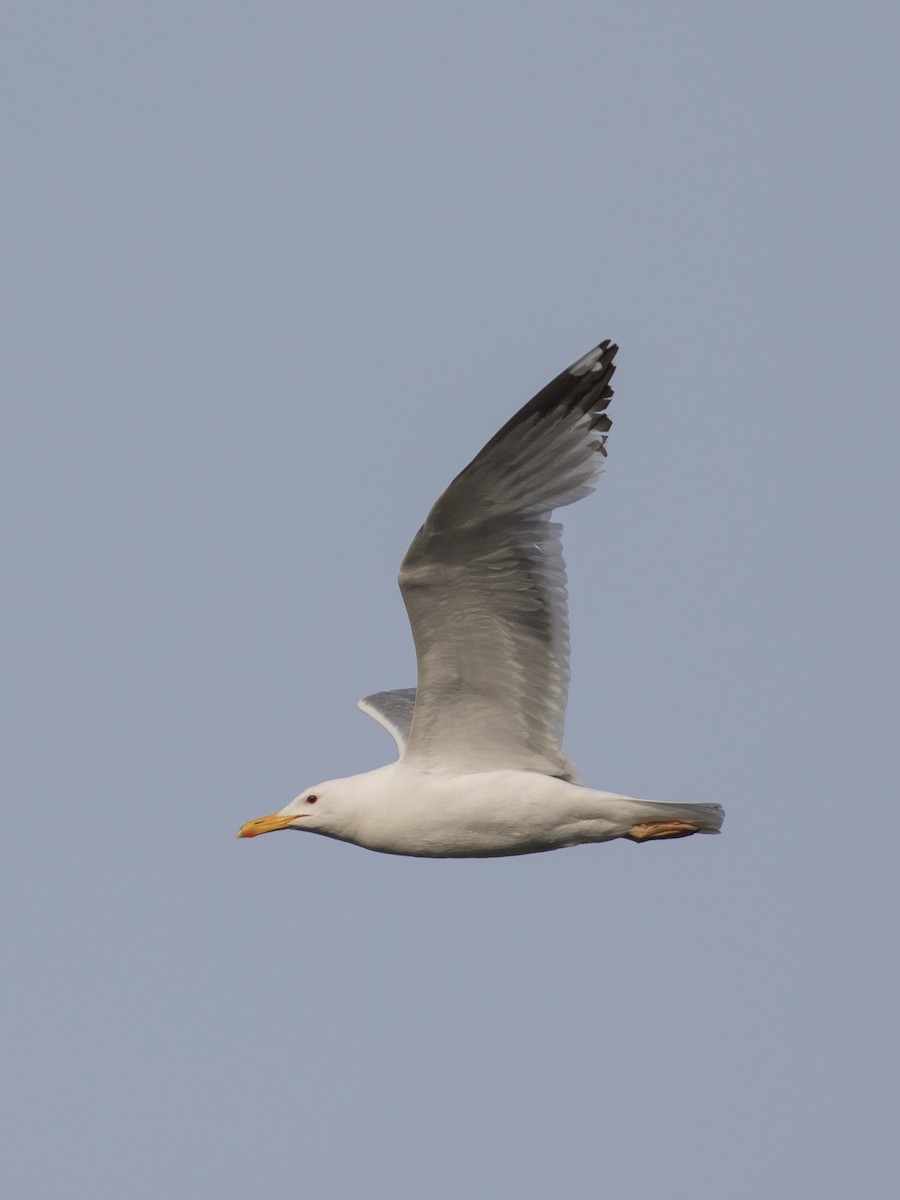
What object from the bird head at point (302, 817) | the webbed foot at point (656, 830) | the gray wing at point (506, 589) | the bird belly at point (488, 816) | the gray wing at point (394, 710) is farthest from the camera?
the gray wing at point (394, 710)

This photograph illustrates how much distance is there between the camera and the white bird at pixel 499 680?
42.4 ft

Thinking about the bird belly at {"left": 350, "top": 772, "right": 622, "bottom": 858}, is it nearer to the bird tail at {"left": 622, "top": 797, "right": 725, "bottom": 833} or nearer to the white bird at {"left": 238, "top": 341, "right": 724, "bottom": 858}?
the white bird at {"left": 238, "top": 341, "right": 724, "bottom": 858}

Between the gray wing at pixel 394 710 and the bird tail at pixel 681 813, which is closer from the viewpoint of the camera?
the bird tail at pixel 681 813

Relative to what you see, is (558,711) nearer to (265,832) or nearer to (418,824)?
(418,824)

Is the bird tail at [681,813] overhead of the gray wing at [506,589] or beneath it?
beneath

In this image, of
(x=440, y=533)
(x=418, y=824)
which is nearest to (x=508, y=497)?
(x=440, y=533)

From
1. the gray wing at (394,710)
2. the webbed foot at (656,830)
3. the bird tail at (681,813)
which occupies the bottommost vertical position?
the webbed foot at (656,830)

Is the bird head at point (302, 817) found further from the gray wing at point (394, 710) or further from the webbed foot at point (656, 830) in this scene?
the webbed foot at point (656, 830)

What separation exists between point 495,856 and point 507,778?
1.81 feet

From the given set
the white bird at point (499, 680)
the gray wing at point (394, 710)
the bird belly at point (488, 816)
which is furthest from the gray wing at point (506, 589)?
the gray wing at point (394, 710)

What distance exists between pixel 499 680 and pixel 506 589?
763 mm

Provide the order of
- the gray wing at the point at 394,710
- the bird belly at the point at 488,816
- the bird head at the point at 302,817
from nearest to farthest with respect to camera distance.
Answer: the bird belly at the point at 488,816 → the bird head at the point at 302,817 → the gray wing at the point at 394,710

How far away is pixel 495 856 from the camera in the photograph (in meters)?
14.1

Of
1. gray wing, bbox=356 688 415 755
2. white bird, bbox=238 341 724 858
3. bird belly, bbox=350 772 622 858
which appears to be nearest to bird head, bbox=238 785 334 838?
white bird, bbox=238 341 724 858
